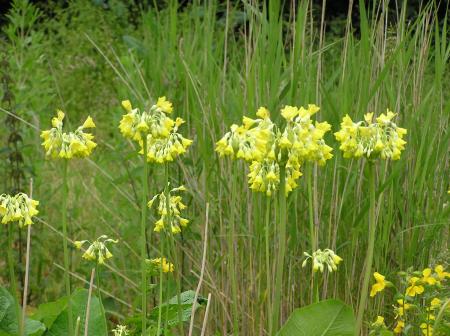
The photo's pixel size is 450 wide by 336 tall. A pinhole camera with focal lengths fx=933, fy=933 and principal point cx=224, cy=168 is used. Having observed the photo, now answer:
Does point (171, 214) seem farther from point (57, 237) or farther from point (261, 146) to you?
point (57, 237)

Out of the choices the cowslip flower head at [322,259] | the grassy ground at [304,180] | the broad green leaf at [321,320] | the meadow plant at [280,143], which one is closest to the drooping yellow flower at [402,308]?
the grassy ground at [304,180]

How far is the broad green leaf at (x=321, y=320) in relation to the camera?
7.63 ft

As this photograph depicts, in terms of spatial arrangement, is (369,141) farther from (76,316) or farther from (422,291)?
(76,316)

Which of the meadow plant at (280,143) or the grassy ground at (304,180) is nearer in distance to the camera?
the meadow plant at (280,143)

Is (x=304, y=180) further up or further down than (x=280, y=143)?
further down

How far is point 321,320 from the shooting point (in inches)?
91.9

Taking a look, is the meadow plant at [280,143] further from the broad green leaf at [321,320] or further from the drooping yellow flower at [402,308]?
the drooping yellow flower at [402,308]

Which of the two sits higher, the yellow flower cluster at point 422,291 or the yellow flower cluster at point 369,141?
the yellow flower cluster at point 369,141

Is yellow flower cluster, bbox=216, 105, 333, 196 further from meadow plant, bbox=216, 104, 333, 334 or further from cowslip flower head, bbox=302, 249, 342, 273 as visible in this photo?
cowslip flower head, bbox=302, 249, 342, 273

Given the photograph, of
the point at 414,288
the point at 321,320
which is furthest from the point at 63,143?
the point at 414,288

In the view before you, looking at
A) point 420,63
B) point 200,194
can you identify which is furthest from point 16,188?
point 420,63

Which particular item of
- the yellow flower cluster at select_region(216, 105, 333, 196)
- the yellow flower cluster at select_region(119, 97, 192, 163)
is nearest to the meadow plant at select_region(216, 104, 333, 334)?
the yellow flower cluster at select_region(216, 105, 333, 196)

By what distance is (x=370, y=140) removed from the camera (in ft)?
6.47

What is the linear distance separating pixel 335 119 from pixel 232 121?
1.42 ft
